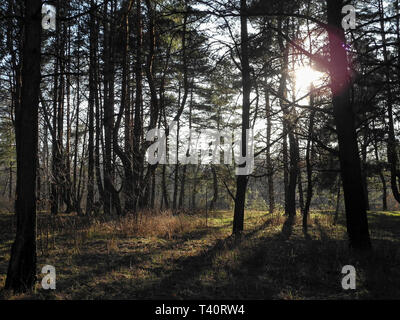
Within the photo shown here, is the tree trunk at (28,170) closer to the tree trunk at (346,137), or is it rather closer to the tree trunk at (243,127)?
the tree trunk at (346,137)

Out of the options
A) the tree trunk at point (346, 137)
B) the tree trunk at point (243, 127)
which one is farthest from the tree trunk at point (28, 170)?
the tree trunk at point (243, 127)

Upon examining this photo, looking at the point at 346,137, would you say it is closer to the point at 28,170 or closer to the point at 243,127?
the point at 243,127

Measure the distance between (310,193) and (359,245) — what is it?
13.7ft

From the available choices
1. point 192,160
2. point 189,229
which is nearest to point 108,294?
point 189,229

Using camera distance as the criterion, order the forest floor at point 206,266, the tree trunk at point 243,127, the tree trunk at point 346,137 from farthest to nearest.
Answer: the tree trunk at point 243,127 → the tree trunk at point 346,137 → the forest floor at point 206,266

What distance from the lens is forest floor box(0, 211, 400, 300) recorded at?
162 inches

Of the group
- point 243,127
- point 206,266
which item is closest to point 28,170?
point 206,266

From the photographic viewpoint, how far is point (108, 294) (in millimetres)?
4074

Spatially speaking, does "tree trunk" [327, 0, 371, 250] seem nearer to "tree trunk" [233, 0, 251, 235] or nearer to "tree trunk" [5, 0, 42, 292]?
"tree trunk" [233, 0, 251, 235]

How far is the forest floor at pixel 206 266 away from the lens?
411 centimetres

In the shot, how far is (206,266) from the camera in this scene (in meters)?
5.38

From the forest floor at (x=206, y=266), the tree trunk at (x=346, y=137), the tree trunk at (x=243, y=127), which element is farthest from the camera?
the tree trunk at (x=243, y=127)

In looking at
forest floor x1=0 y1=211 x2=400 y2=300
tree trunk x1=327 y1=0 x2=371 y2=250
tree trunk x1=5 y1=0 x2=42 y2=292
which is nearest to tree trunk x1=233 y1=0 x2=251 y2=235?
forest floor x1=0 y1=211 x2=400 y2=300

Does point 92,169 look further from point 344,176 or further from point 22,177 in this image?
point 344,176
